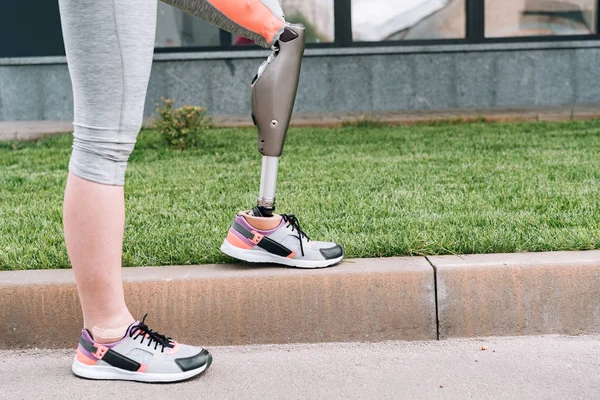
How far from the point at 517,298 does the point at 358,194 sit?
1.58 m

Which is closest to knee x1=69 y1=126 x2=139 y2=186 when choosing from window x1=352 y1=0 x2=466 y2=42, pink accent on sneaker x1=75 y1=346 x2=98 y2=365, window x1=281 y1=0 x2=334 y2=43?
pink accent on sneaker x1=75 y1=346 x2=98 y2=365

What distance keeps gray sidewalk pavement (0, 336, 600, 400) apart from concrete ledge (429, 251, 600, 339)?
5 centimetres

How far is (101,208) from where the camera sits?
7.65 feet

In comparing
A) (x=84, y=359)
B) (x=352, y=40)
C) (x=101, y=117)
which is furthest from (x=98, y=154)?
(x=352, y=40)

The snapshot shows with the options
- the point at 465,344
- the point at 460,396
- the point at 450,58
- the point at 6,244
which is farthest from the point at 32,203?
the point at 450,58

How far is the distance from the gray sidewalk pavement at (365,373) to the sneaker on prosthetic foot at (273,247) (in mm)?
285

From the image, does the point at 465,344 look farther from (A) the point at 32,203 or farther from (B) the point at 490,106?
(B) the point at 490,106

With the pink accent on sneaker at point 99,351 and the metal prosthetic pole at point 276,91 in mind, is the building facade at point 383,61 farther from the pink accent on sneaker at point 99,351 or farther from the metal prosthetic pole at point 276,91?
the pink accent on sneaker at point 99,351

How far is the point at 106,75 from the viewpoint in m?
2.32

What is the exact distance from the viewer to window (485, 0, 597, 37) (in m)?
10.5

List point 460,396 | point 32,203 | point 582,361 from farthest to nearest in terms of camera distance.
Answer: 1. point 32,203
2. point 582,361
3. point 460,396

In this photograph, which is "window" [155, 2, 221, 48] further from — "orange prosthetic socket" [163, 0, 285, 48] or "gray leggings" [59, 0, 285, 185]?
"gray leggings" [59, 0, 285, 185]

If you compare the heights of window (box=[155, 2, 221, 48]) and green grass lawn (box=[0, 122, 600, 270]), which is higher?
window (box=[155, 2, 221, 48])

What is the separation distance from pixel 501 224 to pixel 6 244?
1888mm
